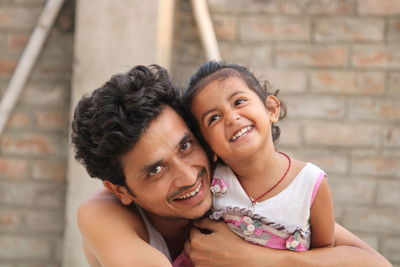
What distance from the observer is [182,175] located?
1877 millimetres

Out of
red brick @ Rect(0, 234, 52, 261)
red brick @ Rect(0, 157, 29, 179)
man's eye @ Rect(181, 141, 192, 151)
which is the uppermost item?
man's eye @ Rect(181, 141, 192, 151)

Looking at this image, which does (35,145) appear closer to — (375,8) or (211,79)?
(211,79)

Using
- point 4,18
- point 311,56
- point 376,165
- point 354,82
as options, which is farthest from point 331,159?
point 4,18

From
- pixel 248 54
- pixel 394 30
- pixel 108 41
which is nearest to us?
pixel 108 41

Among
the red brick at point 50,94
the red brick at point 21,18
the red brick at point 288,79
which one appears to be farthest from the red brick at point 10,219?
the red brick at point 288,79

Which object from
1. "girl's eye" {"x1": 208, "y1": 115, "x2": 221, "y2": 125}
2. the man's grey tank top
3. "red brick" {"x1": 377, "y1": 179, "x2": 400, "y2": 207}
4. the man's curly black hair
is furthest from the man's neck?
"red brick" {"x1": 377, "y1": 179, "x2": 400, "y2": 207}

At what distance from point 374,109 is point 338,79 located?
34 centimetres

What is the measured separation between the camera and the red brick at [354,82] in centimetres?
404

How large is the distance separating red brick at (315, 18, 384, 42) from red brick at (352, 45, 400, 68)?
0.07m

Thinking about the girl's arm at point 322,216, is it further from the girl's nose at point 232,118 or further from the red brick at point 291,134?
the red brick at point 291,134

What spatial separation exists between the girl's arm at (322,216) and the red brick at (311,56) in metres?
2.24

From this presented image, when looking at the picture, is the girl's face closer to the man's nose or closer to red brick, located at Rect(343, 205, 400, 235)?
the man's nose

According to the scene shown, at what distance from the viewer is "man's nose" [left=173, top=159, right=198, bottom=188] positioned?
73.8 inches

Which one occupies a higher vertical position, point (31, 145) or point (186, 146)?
point (186, 146)
